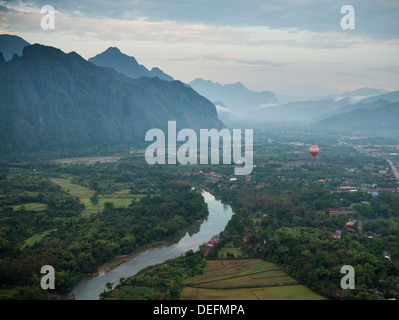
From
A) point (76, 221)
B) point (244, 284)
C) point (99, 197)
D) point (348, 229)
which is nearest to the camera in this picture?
point (244, 284)

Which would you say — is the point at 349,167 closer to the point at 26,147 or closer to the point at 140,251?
the point at 140,251

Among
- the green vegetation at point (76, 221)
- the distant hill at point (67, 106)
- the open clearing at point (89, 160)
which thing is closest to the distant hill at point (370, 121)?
the distant hill at point (67, 106)

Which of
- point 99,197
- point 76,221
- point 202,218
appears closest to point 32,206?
point 99,197

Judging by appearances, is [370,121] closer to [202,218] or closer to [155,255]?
[202,218]

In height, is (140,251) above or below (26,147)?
below

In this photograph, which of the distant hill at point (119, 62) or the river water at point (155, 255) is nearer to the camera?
the river water at point (155, 255)

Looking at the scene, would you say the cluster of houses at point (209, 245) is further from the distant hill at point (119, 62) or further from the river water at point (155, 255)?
the distant hill at point (119, 62)

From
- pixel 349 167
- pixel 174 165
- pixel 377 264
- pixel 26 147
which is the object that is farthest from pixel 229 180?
pixel 26 147
